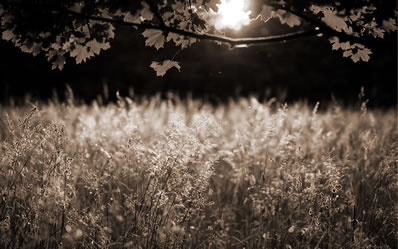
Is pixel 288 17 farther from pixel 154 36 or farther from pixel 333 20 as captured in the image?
pixel 154 36

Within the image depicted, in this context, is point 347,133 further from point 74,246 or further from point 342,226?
point 74,246

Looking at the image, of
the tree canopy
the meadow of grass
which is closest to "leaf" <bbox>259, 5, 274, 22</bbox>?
the tree canopy

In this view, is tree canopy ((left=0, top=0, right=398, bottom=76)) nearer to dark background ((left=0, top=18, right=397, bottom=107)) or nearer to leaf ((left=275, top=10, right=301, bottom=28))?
leaf ((left=275, top=10, right=301, bottom=28))

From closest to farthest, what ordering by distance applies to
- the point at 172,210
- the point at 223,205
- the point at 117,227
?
the point at 172,210, the point at 117,227, the point at 223,205

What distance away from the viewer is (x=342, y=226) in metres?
2.59

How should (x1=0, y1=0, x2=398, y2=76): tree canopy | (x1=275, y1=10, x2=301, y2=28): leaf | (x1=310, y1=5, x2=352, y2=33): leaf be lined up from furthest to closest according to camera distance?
(x1=310, y1=5, x2=352, y2=33): leaf → (x1=275, y1=10, x2=301, y2=28): leaf → (x1=0, y1=0, x2=398, y2=76): tree canopy

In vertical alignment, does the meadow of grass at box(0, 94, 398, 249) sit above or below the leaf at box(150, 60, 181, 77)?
below

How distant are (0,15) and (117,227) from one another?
1358mm

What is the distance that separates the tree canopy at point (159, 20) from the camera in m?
1.71

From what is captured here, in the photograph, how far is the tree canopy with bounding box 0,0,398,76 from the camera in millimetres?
1712

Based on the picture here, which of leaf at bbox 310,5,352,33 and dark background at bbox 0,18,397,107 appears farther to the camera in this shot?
dark background at bbox 0,18,397,107

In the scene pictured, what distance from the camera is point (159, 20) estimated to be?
183 centimetres

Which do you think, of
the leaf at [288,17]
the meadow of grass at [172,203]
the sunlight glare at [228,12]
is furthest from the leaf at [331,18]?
the meadow of grass at [172,203]

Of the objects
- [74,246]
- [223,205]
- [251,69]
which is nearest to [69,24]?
[74,246]
